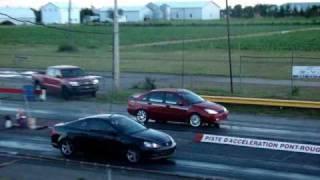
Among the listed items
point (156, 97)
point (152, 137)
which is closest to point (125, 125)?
point (152, 137)

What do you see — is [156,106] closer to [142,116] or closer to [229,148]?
[142,116]

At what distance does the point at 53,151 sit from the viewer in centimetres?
1998

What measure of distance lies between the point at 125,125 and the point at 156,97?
692 centimetres

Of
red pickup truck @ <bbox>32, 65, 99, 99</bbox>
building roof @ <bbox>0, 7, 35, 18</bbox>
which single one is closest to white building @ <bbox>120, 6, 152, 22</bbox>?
building roof @ <bbox>0, 7, 35, 18</bbox>

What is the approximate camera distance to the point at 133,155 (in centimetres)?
1784

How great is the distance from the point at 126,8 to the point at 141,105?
543 feet

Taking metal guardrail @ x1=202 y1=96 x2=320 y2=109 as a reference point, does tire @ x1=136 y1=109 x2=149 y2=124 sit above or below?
below

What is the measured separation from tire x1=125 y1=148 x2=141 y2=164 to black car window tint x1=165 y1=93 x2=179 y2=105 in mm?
7042

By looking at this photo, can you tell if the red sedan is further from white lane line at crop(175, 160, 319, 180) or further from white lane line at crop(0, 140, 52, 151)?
white lane line at crop(175, 160, 319, 180)

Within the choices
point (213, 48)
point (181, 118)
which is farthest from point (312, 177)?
point (213, 48)

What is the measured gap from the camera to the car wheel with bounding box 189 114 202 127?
2427 cm

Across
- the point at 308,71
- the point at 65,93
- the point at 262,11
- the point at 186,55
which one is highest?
the point at 262,11

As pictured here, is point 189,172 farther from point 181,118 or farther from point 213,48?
point 213,48

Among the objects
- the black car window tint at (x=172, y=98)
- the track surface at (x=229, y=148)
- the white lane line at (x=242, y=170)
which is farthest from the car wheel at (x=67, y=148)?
the black car window tint at (x=172, y=98)
